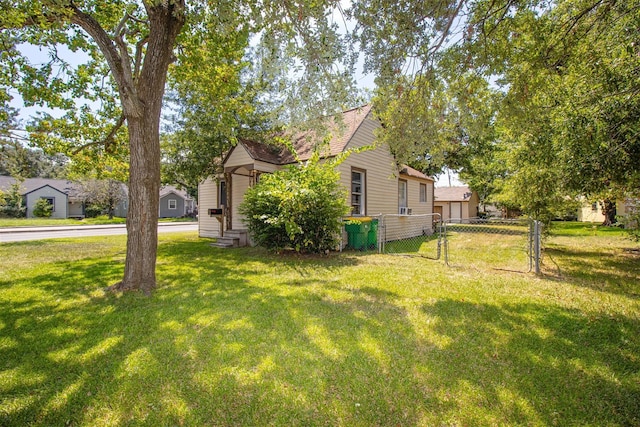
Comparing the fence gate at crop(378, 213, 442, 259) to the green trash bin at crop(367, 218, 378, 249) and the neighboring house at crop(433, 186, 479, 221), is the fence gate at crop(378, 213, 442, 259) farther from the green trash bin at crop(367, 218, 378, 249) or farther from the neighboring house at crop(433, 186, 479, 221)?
the neighboring house at crop(433, 186, 479, 221)

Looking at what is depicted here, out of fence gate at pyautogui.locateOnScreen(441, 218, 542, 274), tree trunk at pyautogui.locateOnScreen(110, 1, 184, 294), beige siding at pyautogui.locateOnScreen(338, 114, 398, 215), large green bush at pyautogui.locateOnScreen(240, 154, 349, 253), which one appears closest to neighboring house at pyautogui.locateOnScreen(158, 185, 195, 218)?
beige siding at pyautogui.locateOnScreen(338, 114, 398, 215)

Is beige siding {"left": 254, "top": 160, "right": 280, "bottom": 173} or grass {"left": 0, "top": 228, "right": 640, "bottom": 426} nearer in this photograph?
grass {"left": 0, "top": 228, "right": 640, "bottom": 426}

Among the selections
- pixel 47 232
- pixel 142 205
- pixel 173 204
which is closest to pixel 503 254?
pixel 142 205

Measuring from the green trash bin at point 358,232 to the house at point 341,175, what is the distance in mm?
547

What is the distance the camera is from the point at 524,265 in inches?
289

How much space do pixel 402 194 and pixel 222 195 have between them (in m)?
8.65

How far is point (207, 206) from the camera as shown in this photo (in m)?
13.8

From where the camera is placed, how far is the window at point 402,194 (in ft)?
45.4

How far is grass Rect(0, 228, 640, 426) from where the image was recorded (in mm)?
2197

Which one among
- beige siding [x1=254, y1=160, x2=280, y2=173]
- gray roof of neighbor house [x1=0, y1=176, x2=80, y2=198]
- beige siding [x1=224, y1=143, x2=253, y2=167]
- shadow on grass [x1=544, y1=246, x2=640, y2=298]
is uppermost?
gray roof of neighbor house [x1=0, y1=176, x2=80, y2=198]

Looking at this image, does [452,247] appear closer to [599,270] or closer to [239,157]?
[599,270]

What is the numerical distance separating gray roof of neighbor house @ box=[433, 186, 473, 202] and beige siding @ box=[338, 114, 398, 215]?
22.6 metres

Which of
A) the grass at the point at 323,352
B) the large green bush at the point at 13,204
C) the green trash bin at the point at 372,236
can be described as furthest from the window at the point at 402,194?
the large green bush at the point at 13,204

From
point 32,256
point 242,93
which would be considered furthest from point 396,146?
point 32,256
